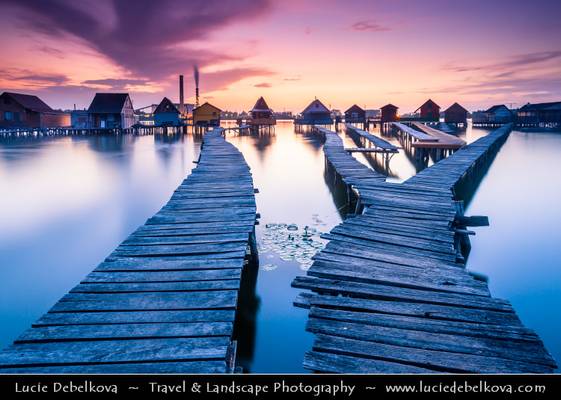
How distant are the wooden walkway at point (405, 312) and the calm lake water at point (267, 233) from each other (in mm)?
1530

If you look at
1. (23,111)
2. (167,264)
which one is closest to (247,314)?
(167,264)

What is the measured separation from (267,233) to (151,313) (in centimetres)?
679

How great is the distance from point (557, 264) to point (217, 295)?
26.4 feet

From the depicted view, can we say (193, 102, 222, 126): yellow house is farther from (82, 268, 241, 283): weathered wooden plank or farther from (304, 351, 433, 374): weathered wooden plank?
(304, 351, 433, 374): weathered wooden plank

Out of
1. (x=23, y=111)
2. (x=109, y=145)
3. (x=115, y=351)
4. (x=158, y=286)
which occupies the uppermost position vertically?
(x=23, y=111)

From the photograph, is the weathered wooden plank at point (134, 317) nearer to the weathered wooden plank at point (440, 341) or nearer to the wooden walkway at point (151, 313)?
the wooden walkway at point (151, 313)

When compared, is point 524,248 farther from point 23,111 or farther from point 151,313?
point 23,111

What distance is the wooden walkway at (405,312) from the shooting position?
3271 mm

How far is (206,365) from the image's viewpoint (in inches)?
119

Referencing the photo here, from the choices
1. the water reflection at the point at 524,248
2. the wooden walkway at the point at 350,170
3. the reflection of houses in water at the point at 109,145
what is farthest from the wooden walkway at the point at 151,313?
the reflection of houses in water at the point at 109,145

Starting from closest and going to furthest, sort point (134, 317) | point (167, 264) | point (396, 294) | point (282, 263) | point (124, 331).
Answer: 1. point (124, 331)
2. point (134, 317)
3. point (396, 294)
4. point (167, 264)
5. point (282, 263)

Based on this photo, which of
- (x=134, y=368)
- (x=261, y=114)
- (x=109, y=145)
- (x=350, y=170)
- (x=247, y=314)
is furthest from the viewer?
(x=261, y=114)

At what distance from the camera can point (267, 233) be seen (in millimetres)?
10586
